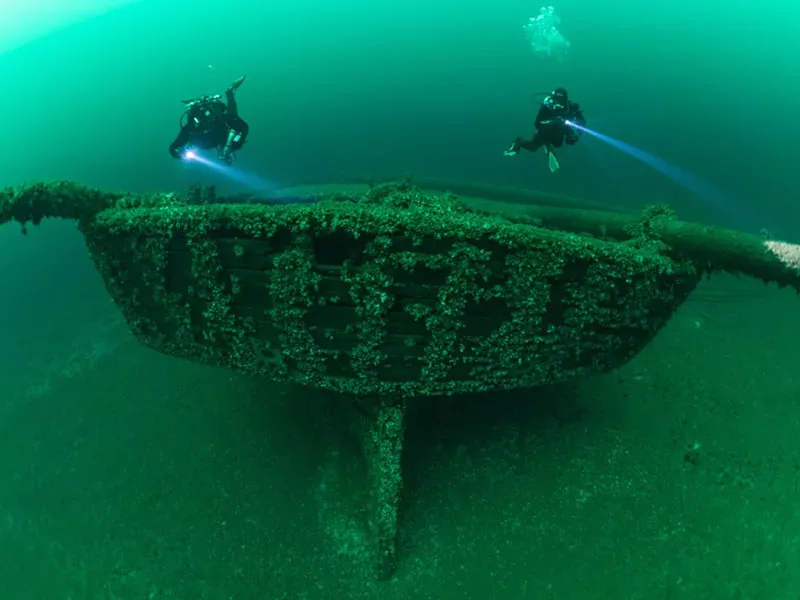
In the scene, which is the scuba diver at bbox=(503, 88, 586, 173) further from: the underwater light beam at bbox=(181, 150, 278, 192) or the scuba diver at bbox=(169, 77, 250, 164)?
the underwater light beam at bbox=(181, 150, 278, 192)

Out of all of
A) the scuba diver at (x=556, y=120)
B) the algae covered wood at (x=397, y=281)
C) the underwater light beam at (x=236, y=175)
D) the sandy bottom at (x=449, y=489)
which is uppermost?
the underwater light beam at (x=236, y=175)

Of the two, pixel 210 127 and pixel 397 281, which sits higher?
pixel 210 127

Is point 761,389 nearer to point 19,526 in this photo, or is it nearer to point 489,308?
point 489,308

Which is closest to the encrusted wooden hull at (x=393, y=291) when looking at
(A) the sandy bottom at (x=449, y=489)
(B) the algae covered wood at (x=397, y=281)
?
(B) the algae covered wood at (x=397, y=281)

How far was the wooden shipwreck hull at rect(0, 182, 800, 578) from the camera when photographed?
4.41 m

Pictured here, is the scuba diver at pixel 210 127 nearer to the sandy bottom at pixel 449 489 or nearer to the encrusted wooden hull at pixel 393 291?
the encrusted wooden hull at pixel 393 291

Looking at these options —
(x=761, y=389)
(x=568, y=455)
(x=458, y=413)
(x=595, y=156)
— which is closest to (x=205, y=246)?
(x=458, y=413)

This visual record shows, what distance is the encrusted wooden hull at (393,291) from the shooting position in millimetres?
4383

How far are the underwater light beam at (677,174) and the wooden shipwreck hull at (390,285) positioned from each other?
241 inches

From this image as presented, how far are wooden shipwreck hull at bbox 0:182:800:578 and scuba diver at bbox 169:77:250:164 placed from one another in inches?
175

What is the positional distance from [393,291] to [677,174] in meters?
10.7

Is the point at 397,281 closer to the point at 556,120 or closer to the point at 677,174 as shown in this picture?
the point at 556,120

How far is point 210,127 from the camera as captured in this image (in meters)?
9.76

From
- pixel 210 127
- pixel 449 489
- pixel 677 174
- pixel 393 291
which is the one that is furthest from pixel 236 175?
pixel 677 174
